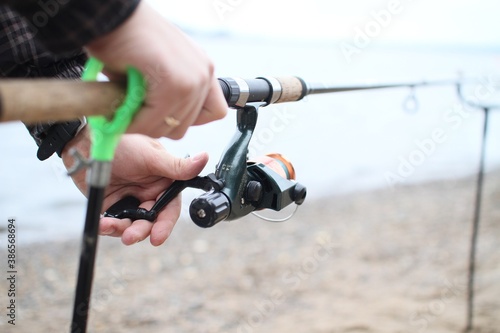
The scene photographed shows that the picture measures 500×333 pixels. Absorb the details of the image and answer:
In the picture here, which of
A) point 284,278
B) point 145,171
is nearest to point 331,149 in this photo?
point 284,278

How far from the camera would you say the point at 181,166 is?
125 centimetres

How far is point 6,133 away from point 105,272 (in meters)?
7.16

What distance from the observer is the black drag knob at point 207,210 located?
42.9 inches

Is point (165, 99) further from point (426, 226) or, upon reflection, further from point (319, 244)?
point (426, 226)

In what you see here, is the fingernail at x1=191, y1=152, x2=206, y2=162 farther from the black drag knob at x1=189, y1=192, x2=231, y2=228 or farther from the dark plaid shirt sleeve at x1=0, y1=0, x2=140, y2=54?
the dark plaid shirt sleeve at x1=0, y1=0, x2=140, y2=54

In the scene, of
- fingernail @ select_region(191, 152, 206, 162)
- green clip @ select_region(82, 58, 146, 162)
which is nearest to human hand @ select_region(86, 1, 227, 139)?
green clip @ select_region(82, 58, 146, 162)

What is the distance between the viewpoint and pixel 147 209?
1.29 meters

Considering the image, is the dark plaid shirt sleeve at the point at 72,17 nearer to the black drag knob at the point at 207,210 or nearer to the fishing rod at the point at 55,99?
the fishing rod at the point at 55,99

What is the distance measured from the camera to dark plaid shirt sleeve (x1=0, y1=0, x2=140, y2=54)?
Result: 2.19 ft

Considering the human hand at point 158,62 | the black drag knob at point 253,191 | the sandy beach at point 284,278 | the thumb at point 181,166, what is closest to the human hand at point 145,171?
the thumb at point 181,166

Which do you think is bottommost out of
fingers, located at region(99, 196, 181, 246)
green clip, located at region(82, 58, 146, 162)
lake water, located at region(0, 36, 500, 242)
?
lake water, located at region(0, 36, 500, 242)

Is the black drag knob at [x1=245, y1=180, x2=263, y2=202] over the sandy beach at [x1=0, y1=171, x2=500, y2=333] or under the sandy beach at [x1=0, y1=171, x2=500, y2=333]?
over

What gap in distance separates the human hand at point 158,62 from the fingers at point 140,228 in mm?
488

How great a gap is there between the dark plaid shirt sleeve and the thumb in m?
0.53
